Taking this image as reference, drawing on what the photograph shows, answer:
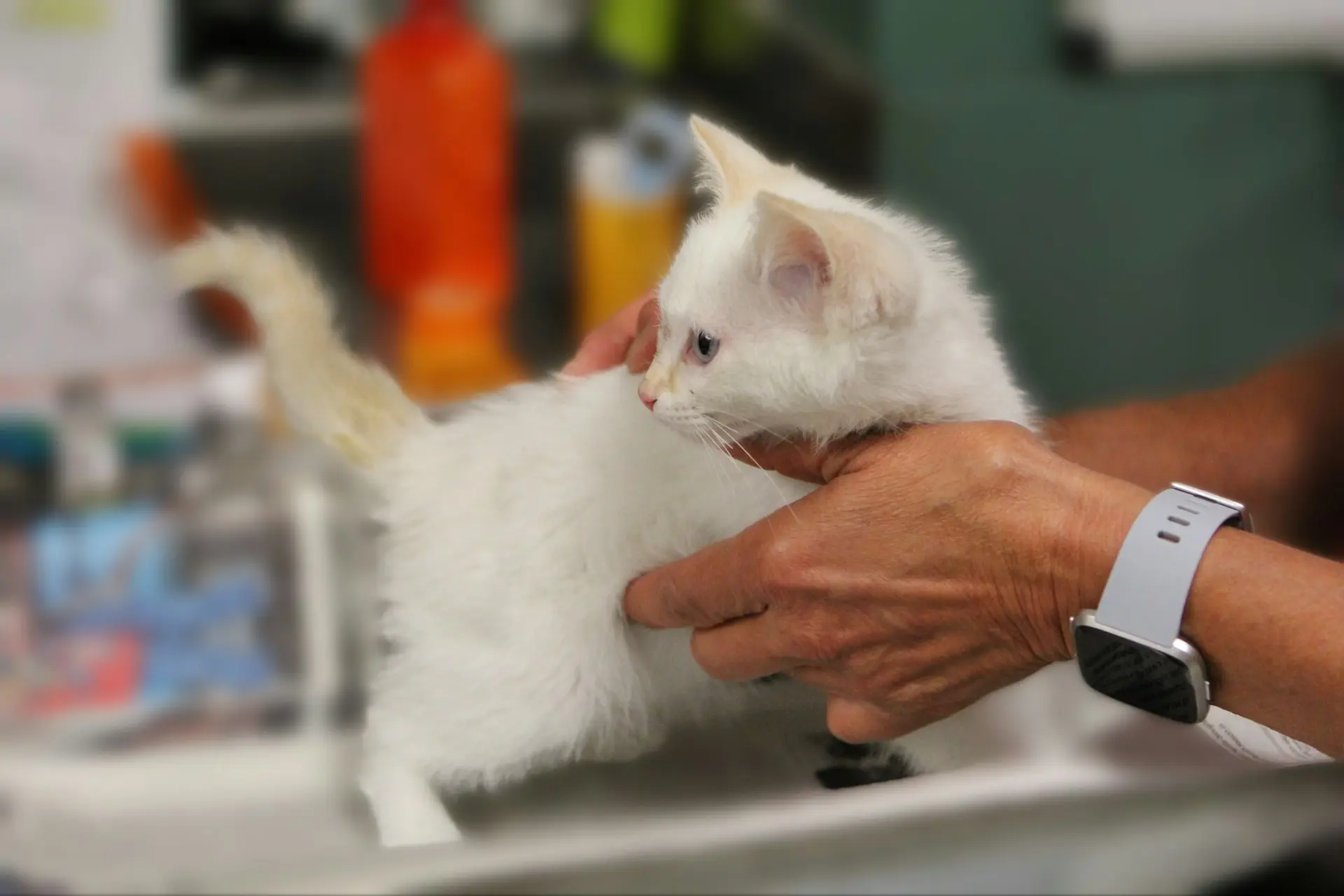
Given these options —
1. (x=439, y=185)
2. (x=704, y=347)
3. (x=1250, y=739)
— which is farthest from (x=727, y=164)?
(x=439, y=185)

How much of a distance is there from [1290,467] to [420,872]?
0.58 metres

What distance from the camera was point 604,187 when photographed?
104 centimetres

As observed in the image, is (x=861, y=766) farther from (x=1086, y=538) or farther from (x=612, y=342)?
(x=612, y=342)

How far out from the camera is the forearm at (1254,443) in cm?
67

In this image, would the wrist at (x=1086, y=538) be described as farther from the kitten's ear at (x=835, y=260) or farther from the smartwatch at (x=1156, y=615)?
the kitten's ear at (x=835, y=260)

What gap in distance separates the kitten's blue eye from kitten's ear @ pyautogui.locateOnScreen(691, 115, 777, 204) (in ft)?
0.24

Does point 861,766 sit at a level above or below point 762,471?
below

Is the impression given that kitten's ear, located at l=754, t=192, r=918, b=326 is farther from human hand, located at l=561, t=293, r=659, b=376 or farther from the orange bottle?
the orange bottle

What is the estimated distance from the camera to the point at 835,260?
42cm

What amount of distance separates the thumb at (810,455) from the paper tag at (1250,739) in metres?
0.17

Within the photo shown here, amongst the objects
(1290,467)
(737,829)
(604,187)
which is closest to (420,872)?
(737,829)

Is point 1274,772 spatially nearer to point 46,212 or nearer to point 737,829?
point 737,829

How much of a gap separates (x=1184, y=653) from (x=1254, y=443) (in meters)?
0.30

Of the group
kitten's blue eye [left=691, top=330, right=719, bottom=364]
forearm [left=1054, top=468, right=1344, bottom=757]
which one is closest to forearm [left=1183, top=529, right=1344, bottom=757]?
forearm [left=1054, top=468, right=1344, bottom=757]
